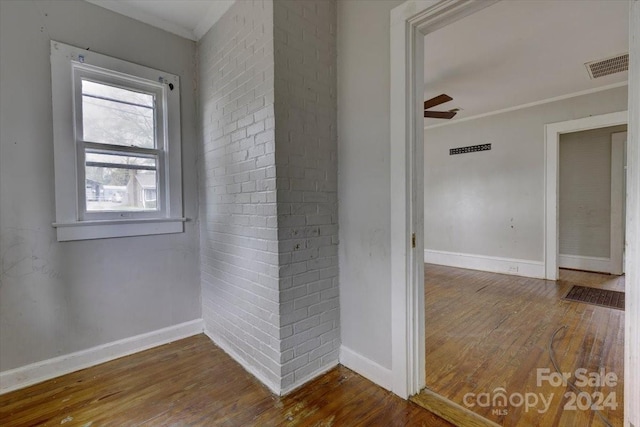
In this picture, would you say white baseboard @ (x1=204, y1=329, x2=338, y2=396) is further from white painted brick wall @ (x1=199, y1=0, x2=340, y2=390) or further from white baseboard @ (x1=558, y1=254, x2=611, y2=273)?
white baseboard @ (x1=558, y1=254, x2=611, y2=273)

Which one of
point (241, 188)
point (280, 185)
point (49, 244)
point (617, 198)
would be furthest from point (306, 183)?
point (617, 198)

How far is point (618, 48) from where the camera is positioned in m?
2.75

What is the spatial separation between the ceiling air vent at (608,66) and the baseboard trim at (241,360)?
4.31m

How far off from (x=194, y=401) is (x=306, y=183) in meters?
1.50

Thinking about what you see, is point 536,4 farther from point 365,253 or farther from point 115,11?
point 115,11

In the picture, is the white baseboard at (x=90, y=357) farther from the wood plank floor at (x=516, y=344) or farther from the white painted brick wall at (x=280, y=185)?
the wood plank floor at (x=516, y=344)

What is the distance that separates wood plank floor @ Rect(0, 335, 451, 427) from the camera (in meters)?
1.57

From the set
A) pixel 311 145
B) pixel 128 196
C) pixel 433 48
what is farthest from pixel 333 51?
pixel 128 196

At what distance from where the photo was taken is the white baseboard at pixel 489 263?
168 inches

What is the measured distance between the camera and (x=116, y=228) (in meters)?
2.24

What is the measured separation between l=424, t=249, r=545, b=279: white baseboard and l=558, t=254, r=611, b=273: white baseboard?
1231mm

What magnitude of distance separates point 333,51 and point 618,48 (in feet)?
9.48

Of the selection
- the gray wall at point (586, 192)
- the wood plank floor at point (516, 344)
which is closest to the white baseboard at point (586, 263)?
the gray wall at point (586, 192)

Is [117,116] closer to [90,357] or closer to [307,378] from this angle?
[90,357]
